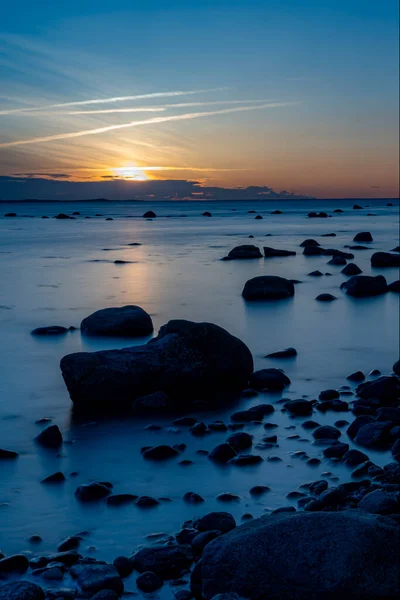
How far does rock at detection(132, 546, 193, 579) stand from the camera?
15.1ft

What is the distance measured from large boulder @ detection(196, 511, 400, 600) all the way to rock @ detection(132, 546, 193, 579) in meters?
0.28

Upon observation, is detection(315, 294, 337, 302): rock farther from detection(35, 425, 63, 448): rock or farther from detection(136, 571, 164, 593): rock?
detection(136, 571, 164, 593): rock

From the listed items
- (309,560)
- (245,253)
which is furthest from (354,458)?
(245,253)

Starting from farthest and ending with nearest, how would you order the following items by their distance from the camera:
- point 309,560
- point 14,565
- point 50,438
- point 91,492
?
point 50,438, point 91,492, point 14,565, point 309,560

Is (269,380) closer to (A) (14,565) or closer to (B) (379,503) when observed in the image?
(B) (379,503)

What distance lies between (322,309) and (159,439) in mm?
8431

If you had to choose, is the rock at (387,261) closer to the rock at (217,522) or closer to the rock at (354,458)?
the rock at (354,458)

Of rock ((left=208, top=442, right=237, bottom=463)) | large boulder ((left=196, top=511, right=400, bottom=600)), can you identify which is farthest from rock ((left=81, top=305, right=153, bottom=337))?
large boulder ((left=196, top=511, right=400, bottom=600))

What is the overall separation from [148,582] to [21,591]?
78 cm

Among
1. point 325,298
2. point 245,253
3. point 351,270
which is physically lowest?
point 325,298

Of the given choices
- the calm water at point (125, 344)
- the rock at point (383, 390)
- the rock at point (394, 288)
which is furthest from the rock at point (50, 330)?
the rock at point (394, 288)

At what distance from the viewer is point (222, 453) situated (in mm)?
6488

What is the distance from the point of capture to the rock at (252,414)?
24.8 ft

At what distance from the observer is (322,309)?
48.7 ft
